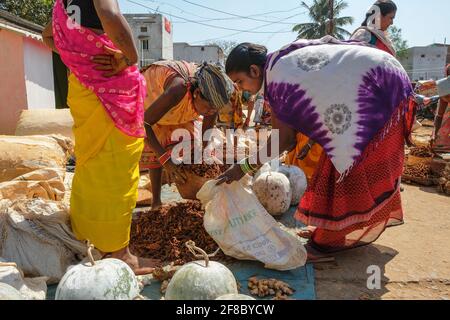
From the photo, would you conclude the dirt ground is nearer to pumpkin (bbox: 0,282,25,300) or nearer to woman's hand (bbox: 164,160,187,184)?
woman's hand (bbox: 164,160,187,184)

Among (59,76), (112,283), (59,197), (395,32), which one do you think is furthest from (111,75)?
(395,32)

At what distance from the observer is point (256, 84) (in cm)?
290

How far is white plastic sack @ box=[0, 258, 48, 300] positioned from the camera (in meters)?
2.10

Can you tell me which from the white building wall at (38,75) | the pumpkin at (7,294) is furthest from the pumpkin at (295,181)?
the white building wall at (38,75)

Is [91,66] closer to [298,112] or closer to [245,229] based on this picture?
[298,112]

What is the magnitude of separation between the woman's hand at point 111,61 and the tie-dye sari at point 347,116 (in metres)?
1.00

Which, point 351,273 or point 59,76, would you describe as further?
point 59,76

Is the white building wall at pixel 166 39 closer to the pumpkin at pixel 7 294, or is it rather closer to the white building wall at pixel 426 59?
the white building wall at pixel 426 59

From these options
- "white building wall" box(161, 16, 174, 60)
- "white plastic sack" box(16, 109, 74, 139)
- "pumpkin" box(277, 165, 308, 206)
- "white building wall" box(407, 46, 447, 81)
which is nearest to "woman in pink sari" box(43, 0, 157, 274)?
"pumpkin" box(277, 165, 308, 206)

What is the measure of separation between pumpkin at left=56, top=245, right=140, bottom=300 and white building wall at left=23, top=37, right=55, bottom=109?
741 cm

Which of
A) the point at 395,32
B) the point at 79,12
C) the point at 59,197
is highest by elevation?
the point at 395,32

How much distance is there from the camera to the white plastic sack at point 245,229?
2740 mm

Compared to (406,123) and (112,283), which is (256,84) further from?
(112,283)

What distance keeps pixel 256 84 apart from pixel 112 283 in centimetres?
175
